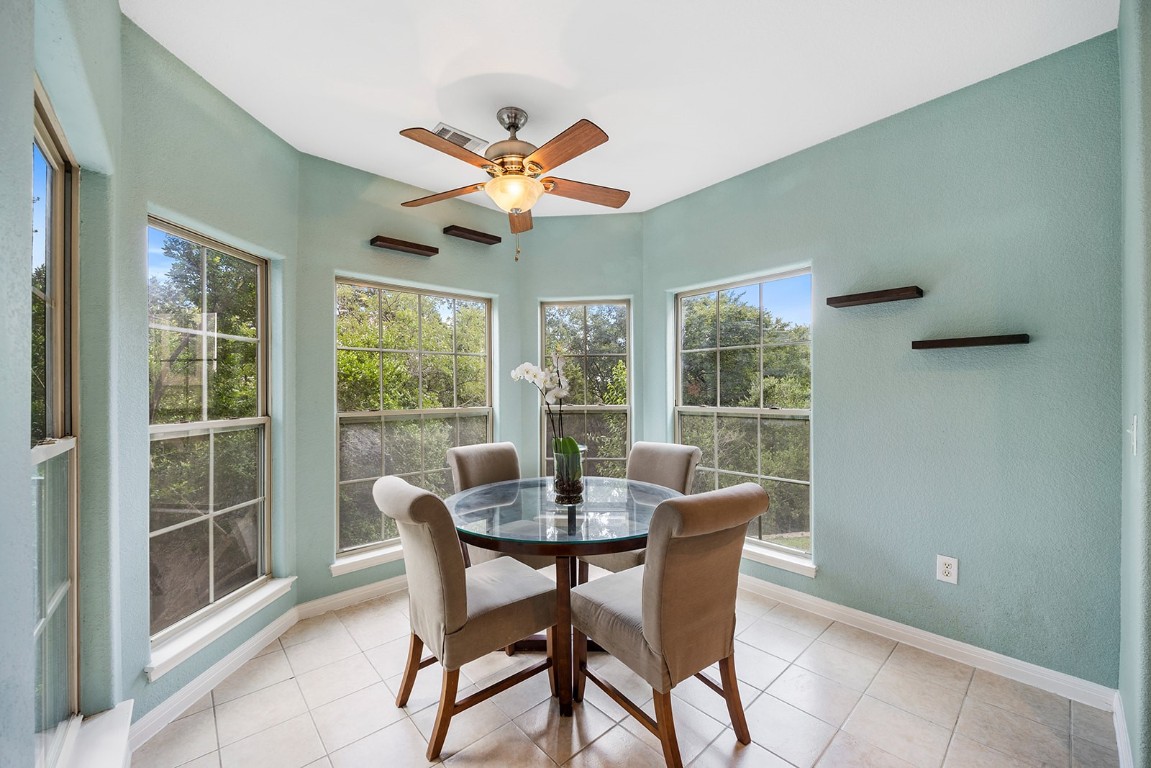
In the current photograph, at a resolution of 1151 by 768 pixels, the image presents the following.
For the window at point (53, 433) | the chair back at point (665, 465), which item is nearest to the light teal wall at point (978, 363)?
the chair back at point (665, 465)

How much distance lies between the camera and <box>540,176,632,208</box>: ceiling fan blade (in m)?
2.18

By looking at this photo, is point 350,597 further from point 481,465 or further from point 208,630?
point 481,465

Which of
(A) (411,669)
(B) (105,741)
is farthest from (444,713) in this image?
(B) (105,741)

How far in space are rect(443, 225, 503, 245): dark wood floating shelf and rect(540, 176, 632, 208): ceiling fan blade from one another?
1253mm

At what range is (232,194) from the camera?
2.32m

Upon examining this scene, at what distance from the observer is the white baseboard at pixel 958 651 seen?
1987mm

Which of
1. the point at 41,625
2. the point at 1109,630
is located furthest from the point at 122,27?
the point at 1109,630

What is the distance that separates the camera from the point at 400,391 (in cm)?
324

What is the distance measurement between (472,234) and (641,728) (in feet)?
9.68

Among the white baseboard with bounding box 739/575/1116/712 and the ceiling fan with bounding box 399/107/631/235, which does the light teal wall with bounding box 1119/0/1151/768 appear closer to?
the white baseboard with bounding box 739/575/1116/712

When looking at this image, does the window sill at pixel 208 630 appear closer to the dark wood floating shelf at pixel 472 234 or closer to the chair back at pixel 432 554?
the chair back at pixel 432 554

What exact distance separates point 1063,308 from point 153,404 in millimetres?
3835

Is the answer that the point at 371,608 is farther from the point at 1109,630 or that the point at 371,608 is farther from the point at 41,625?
the point at 1109,630

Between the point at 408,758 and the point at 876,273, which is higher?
the point at 876,273
